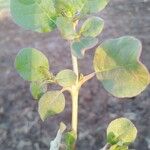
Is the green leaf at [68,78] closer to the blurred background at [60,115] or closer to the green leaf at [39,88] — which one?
the green leaf at [39,88]

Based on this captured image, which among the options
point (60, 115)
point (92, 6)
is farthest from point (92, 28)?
point (60, 115)

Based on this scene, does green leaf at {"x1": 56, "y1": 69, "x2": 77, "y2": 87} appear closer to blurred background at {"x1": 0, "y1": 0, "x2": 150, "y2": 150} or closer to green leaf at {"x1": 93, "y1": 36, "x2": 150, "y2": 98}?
green leaf at {"x1": 93, "y1": 36, "x2": 150, "y2": 98}

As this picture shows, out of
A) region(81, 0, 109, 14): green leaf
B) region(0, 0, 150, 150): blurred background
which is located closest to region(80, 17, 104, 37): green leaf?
region(81, 0, 109, 14): green leaf

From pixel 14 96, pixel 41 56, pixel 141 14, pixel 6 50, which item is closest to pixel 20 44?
pixel 6 50

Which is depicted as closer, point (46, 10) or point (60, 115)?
point (46, 10)

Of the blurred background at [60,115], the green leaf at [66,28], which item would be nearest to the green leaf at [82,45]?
the green leaf at [66,28]

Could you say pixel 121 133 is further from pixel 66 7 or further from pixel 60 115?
pixel 60 115
